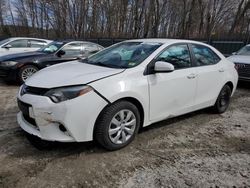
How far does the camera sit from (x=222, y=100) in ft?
15.9

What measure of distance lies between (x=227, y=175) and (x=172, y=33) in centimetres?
2373

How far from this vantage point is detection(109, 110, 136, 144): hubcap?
306 cm

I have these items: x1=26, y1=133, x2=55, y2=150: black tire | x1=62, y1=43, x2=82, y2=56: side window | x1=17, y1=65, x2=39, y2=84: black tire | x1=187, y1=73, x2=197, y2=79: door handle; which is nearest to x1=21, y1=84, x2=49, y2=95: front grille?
x1=26, y1=133, x2=55, y2=150: black tire

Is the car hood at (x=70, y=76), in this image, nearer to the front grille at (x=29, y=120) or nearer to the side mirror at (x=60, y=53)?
the front grille at (x=29, y=120)

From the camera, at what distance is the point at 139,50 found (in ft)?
12.4

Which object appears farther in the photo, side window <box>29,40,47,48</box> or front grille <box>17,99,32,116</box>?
side window <box>29,40,47,48</box>

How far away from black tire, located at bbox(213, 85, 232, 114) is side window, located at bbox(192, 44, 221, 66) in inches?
25.2

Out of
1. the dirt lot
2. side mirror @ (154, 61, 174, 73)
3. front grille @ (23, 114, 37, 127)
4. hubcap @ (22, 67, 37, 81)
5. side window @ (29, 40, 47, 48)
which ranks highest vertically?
side mirror @ (154, 61, 174, 73)

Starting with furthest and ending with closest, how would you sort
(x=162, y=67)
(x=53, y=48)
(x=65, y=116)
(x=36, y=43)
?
1. (x=36, y=43)
2. (x=53, y=48)
3. (x=162, y=67)
4. (x=65, y=116)

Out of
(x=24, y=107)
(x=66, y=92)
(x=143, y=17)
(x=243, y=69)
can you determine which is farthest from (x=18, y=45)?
(x=143, y=17)

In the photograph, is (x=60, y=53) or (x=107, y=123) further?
(x=60, y=53)

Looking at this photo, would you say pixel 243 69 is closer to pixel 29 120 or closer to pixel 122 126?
pixel 122 126

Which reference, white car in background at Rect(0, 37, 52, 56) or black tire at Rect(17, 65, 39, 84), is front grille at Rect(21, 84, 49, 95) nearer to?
black tire at Rect(17, 65, 39, 84)

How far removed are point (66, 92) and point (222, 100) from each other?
A: 339 cm
